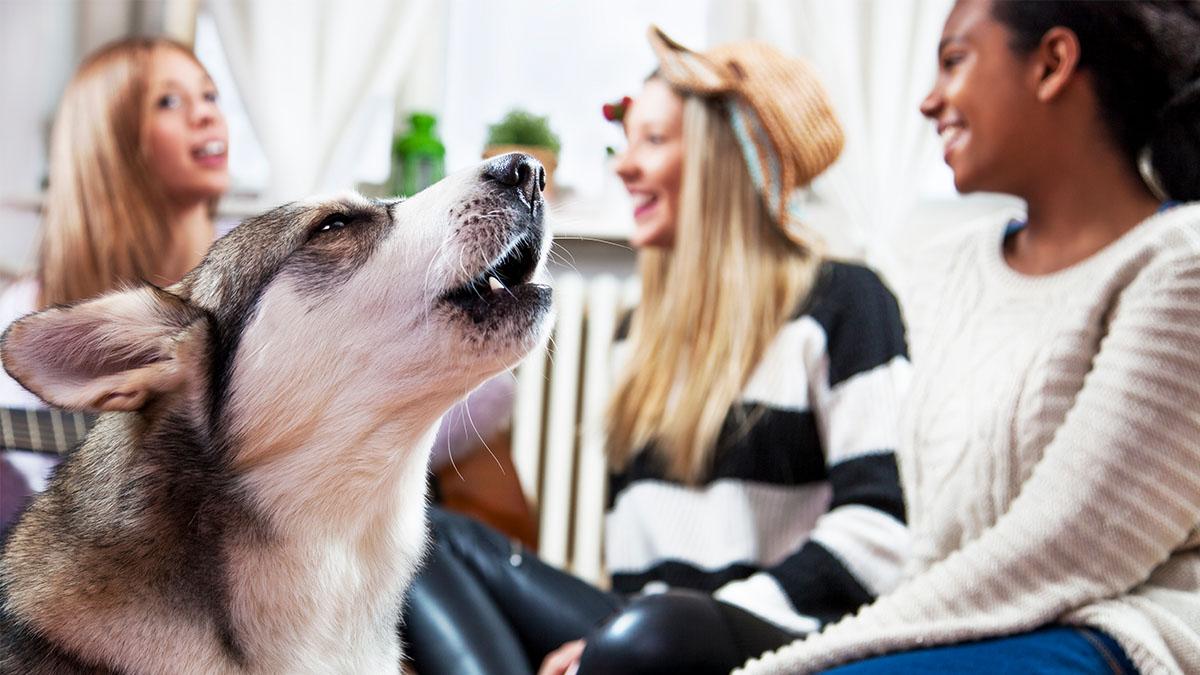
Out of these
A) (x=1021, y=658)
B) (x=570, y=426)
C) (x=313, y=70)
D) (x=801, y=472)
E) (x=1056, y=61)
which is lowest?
(x=570, y=426)

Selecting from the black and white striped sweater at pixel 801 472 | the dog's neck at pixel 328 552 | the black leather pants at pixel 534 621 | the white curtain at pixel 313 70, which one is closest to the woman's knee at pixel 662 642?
the black leather pants at pixel 534 621

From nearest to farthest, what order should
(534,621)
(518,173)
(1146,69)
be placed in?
(518,173) → (1146,69) → (534,621)

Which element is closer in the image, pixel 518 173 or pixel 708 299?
pixel 518 173

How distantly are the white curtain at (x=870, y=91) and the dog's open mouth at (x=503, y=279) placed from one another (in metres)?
1.78

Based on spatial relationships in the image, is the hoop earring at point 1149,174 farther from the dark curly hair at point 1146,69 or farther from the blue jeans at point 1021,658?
the blue jeans at point 1021,658

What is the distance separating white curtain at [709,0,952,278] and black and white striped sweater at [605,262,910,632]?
95 centimetres

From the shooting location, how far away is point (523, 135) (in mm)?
2785

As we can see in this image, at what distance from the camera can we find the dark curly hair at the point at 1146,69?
1.25 m

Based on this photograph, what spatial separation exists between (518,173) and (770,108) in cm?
86

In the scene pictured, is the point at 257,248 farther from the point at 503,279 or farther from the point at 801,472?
the point at 801,472

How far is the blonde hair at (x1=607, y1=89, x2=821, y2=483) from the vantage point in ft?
5.78

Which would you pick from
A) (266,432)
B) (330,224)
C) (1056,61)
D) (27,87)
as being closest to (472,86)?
(27,87)

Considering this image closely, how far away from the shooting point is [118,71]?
6.79 ft

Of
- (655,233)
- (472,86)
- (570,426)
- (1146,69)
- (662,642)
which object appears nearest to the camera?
(662,642)
